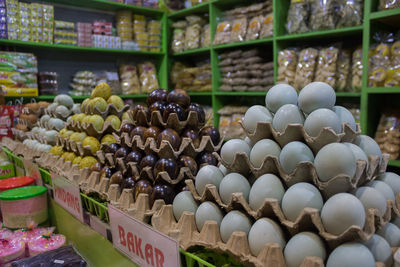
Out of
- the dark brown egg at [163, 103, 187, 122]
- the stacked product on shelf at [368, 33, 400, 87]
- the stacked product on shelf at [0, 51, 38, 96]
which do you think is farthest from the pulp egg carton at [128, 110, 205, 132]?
the stacked product on shelf at [0, 51, 38, 96]

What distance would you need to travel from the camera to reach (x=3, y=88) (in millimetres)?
2865

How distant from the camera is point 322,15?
2.41 metres

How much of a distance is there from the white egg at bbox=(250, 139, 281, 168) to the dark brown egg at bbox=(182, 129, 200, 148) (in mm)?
403

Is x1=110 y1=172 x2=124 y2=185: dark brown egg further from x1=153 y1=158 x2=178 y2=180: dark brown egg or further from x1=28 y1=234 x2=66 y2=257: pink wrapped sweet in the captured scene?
x1=28 y1=234 x2=66 y2=257: pink wrapped sweet

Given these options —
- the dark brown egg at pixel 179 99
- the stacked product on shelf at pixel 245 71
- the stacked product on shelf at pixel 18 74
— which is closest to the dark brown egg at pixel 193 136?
the dark brown egg at pixel 179 99

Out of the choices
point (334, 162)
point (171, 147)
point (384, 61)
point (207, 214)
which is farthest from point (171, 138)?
point (384, 61)

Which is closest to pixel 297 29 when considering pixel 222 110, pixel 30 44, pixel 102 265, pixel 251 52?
pixel 251 52

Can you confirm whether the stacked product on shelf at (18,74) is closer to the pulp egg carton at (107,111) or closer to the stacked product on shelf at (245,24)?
the pulp egg carton at (107,111)

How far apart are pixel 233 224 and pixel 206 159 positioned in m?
0.42

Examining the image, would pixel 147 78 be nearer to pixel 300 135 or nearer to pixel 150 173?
pixel 150 173

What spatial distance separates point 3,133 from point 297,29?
251 cm

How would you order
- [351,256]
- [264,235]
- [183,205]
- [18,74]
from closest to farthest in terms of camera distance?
[351,256], [264,235], [183,205], [18,74]

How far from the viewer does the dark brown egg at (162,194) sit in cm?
101

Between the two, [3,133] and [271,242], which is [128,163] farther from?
[3,133]
